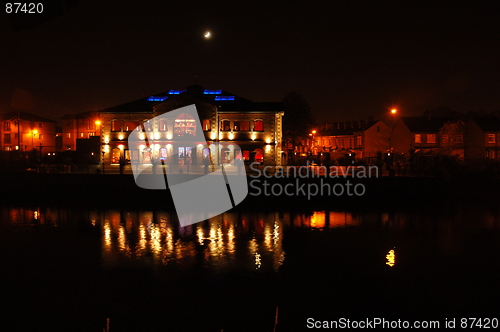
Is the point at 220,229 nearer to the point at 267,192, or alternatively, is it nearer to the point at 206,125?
the point at 267,192

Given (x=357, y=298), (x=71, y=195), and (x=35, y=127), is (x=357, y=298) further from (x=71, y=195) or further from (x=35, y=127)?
(x=35, y=127)

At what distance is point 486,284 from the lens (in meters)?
12.7

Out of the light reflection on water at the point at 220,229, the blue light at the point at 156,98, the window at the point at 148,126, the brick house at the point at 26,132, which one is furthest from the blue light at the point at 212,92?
the brick house at the point at 26,132

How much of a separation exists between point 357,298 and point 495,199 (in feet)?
82.2

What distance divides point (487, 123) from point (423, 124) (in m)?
8.42

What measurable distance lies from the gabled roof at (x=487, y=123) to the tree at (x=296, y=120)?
24.0 m

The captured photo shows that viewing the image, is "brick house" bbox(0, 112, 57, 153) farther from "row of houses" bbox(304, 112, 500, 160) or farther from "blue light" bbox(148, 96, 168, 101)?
"row of houses" bbox(304, 112, 500, 160)

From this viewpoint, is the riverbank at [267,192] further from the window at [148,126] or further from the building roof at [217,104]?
the building roof at [217,104]

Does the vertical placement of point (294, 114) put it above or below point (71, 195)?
above

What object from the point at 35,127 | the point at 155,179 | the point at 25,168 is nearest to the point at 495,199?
the point at 155,179

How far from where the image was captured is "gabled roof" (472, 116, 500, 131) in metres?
60.5

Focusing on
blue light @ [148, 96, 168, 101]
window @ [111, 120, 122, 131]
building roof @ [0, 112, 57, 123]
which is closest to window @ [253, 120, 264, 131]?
blue light @ [148, 96, 168, 101]

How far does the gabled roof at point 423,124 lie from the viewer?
6309cm

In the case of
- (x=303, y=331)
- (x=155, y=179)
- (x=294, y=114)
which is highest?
(x=294, y=114)
